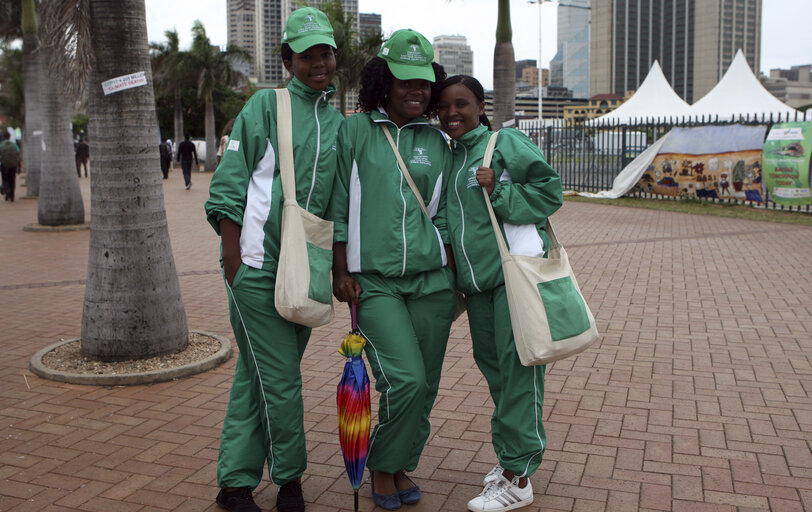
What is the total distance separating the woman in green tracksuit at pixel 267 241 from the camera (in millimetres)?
2848

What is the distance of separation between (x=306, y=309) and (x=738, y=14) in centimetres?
13038

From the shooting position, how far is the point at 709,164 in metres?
15.8

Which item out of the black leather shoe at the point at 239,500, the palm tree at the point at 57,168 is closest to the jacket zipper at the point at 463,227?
the black leather shoe at the point at 239,500

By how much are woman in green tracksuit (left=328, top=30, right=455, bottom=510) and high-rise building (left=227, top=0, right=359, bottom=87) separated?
26689mm

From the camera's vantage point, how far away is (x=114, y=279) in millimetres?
4988

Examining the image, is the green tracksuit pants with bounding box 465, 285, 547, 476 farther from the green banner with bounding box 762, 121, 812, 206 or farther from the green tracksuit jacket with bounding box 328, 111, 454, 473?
the green banner with bounding box 762, 121, 812, 206

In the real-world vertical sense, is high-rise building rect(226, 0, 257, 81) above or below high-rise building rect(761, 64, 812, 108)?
above

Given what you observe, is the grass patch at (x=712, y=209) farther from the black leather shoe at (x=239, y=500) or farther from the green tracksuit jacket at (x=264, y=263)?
the black leather shoe at (x=239, y=500)

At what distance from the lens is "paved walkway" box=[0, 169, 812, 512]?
3.27m

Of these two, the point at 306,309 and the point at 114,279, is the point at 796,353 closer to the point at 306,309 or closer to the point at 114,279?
the point at 306,309

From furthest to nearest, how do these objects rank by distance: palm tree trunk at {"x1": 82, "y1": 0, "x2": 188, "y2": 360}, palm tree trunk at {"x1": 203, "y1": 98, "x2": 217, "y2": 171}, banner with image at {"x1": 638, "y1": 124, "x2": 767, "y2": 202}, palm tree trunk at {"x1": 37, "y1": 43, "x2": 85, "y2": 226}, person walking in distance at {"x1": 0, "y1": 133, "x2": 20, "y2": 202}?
palm tree trunk at {"x1": 203, "y1": 98, "x2": 217, "y2": 171}
person walking in distance at {"x1": 0, "y1": 133, "x2": 20, "y2": 202}
banner with image at {"x1": 638, "y1": 124, "x2": 767, "y2": 202}
palm tree trunk at {"x1": 37, "y1": 43, "x2": 85, "y2": 226}
palm tree trunk at {"x1": 82, "y1": 0, "x2": 188, "y2": 360}

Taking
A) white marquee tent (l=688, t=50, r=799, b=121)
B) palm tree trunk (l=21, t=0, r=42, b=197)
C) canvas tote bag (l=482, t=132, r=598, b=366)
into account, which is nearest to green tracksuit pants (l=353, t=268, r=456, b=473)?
canvas tote bag (l=482, t=132, r=598, b=366)

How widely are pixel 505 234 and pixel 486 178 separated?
231 millimetres

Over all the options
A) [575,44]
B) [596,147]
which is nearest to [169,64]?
[596,147]
